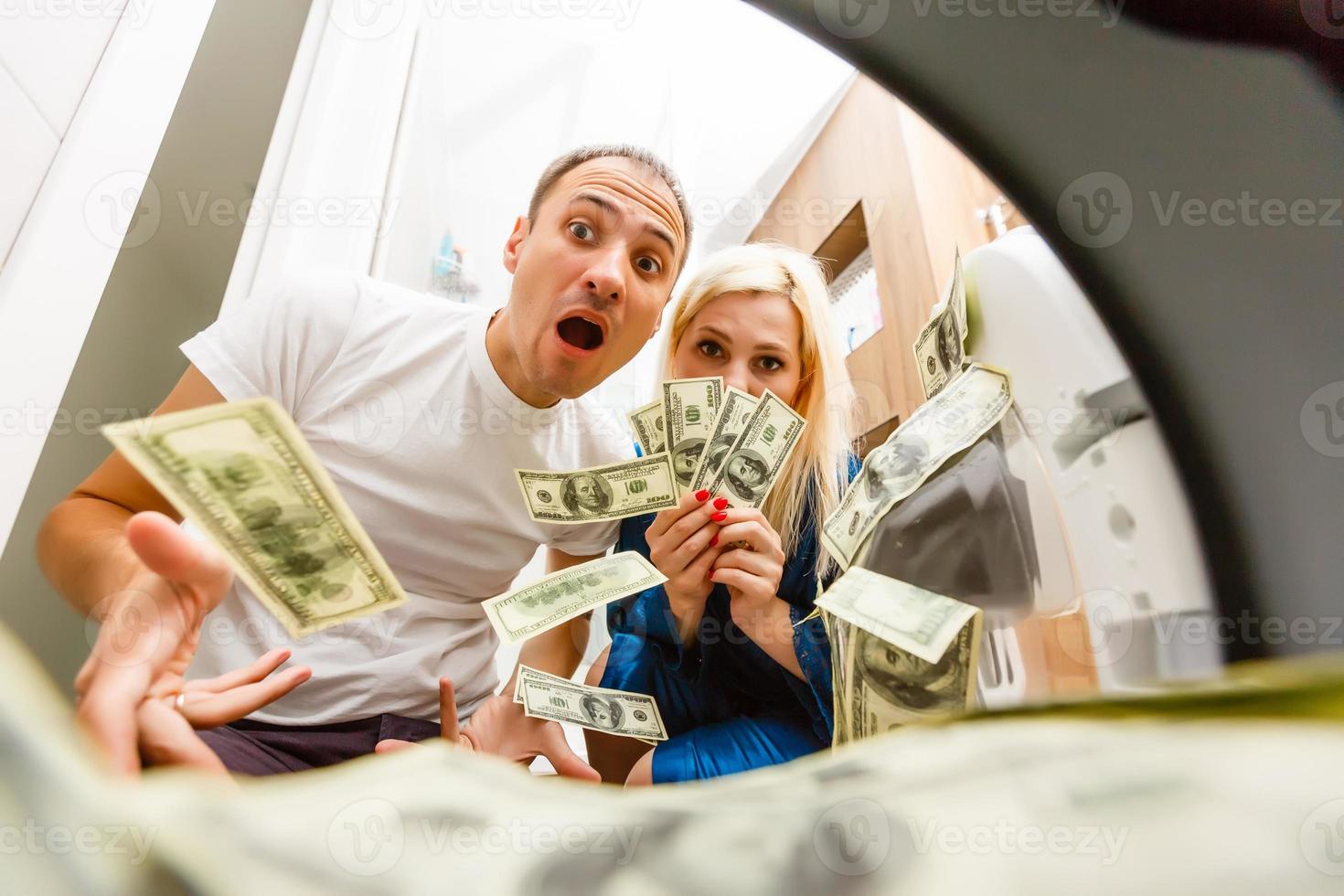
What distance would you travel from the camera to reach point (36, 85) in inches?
11.1

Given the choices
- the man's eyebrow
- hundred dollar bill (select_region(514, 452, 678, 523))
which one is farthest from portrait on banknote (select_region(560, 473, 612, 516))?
the man's eyebrow

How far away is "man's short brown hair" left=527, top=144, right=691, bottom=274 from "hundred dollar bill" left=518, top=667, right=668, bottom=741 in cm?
41

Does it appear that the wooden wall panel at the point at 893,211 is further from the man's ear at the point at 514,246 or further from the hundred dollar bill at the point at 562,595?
the man's ear at the point at 514,246

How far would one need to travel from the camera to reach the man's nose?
0.49m

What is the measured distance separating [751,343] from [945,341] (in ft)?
1.26

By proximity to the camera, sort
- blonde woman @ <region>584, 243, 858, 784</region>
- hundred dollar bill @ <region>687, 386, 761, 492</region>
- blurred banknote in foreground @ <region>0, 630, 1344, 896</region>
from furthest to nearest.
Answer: hundred dollar bill @ <region>687, 386, 761, 492</region>, blonde woman @ <region>584, 243, 858, 784</region>, blurred banknote in foreground @ <region>0, 630, 1344, 896</region>

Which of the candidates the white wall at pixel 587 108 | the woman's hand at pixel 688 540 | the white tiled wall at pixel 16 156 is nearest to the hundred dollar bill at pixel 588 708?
the woman's hand at pixel 688 540

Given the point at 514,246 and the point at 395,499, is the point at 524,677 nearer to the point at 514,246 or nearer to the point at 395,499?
the point at 395,499

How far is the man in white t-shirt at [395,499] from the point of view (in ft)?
0.59

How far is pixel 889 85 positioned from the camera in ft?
0.95

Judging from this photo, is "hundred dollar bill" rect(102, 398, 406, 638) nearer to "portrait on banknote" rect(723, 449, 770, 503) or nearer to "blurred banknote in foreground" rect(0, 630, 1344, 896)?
"blurred banknote in foreground" rect(0, 630, 1344, 896)

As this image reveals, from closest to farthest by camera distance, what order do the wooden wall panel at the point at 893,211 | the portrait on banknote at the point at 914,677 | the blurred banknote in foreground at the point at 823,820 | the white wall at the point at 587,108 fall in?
the blurred banknote in foreground at the point at 823,820, the portrait on banknote at the point at 914,677, the wooden wall panel at the point at 893,211, the white wall at the point at 587,108

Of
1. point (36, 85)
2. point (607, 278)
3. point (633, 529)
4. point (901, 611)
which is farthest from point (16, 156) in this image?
point (633, 529)

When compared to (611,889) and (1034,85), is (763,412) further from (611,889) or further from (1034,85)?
(611,889)
